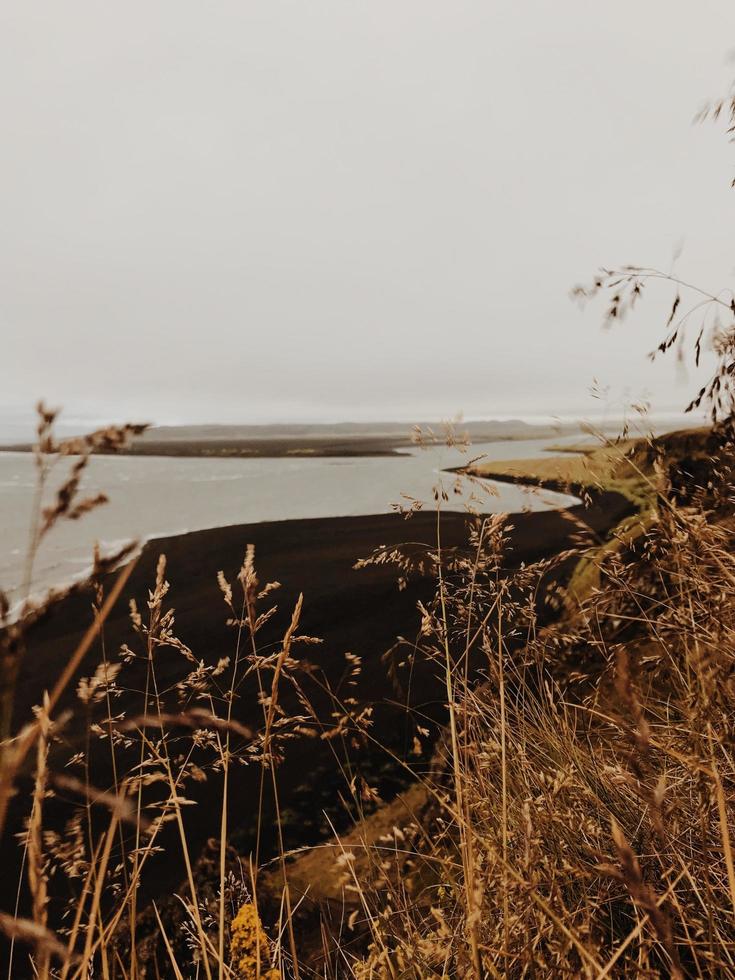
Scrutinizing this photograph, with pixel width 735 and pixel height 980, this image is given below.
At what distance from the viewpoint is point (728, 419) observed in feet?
7.98

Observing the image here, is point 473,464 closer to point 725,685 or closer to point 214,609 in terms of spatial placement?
point 725,685

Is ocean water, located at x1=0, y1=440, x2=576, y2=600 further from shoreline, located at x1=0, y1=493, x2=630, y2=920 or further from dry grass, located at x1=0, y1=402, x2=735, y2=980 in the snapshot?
dry grass, located at x1=0, y1=402, x2=735, y2=980

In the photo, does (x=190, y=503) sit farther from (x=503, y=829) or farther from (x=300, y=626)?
(x=503, y=829)

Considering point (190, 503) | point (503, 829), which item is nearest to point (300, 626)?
point (503, 829)

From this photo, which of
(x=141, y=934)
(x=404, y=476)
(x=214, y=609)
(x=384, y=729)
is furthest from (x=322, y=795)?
(x=404, y=476)

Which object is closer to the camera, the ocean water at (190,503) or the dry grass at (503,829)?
the dry grass at (503,829)

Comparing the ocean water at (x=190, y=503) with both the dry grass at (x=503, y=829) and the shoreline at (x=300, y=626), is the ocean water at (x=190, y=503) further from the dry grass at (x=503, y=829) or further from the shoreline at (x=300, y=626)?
the dry grass at (x=503, y=829)

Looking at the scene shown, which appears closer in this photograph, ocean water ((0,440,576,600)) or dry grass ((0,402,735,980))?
dry grass ((0,402,735,980))

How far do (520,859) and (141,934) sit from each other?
2239 millimetres

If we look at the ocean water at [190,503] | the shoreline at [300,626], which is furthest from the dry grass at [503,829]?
the ocean water at [190,503]

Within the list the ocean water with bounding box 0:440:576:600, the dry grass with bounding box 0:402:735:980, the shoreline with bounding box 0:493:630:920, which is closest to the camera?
the dry grass with bounding box 0:402:735:980

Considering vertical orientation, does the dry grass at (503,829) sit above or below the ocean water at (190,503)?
above

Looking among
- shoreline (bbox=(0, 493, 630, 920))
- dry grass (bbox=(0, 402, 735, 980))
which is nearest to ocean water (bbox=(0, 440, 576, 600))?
shoreline (bbox=(0, 493, 630, 920))

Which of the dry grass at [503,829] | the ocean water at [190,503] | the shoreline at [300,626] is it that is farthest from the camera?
the ocean water at [190,503]
